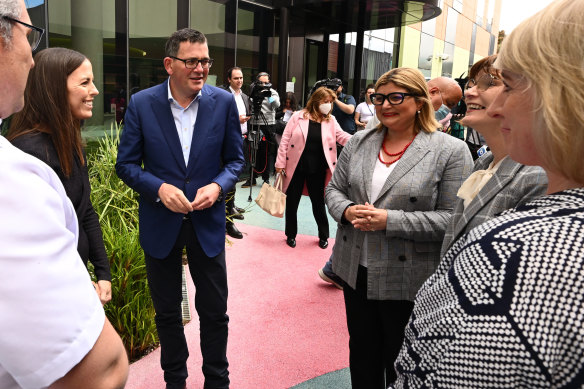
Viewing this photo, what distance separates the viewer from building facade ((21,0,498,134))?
23.7 ft

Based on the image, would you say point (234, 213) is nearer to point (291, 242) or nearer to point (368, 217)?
point (291, 242)

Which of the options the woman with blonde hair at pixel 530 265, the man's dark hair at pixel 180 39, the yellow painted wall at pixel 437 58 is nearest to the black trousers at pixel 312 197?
the man's dark hair at pixel 180 39

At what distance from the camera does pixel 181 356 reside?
282cm

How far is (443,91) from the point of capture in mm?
4477

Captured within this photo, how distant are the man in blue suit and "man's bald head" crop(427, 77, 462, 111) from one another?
7.58 feet

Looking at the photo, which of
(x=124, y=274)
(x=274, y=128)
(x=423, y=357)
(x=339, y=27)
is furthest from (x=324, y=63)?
(x=423, y=357)

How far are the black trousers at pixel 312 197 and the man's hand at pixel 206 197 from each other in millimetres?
3268

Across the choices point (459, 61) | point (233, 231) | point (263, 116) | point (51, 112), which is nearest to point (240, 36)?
point (263, 116)

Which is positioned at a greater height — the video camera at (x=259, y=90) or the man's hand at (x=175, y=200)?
the video camera at (x=259, y=90)

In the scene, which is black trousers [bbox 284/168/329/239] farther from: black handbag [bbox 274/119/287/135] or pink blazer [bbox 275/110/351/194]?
black handbag [bbox 274/119/287/135]

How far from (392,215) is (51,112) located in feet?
5.57

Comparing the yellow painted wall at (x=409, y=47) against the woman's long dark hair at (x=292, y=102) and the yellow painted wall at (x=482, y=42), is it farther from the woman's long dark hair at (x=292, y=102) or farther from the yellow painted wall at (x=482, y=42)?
the yellow painted wall at (x=482, y=42)

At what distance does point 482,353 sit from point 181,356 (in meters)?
2.38

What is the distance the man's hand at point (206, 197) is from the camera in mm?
2539
